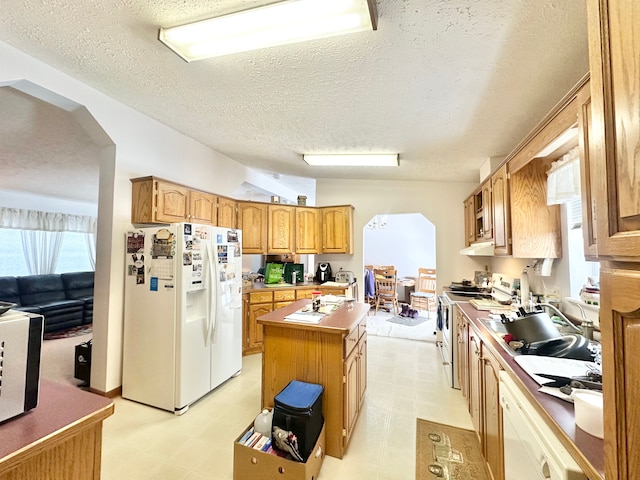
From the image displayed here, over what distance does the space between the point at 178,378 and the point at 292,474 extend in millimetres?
1373

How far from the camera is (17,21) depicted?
1.61 meters

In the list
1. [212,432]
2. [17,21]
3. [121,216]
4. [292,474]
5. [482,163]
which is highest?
[17,21]

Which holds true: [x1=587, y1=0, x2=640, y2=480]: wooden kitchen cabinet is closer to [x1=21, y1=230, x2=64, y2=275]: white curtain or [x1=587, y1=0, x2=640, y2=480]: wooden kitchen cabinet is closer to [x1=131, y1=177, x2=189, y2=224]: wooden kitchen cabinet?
[x1=131, y1=177, x2=189, y2=224]: wooden kitchen cabinet

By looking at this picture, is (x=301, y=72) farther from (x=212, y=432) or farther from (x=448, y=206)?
(x=448, y=206)

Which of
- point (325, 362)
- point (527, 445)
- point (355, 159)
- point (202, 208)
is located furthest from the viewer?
point (355, 159)

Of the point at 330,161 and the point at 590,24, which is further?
the point at 330,161

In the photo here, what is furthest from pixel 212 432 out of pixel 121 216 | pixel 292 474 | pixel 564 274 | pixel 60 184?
pixel 60 184

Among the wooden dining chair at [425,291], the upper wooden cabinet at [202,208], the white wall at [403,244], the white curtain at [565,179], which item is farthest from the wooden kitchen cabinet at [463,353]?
the white wall at [403,244]

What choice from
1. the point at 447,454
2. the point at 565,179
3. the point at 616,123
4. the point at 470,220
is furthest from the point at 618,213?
the point at 470,220

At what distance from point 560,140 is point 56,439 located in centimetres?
266

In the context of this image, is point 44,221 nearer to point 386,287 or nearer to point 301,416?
point 301,416

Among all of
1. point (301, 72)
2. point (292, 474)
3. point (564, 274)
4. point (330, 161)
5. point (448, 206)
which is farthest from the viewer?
point (448, 206)

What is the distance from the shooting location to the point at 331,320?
2014 millimetres

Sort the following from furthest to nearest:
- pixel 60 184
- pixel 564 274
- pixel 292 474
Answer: pixel 60 184
pixel 564 274
pixel 292 474
